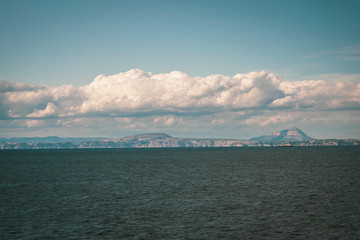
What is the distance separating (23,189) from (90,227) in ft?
161

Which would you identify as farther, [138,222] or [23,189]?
[23,189]

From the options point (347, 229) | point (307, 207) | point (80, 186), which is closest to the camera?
point (347, 229)

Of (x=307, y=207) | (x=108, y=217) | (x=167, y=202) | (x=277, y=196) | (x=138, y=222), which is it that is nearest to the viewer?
(x=138, y=222)

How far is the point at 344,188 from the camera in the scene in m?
84.1

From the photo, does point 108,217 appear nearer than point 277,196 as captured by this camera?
Yes

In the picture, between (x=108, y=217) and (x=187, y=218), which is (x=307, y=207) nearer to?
(x=187, y=218)

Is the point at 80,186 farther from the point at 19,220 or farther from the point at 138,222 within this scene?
the point at 138,222

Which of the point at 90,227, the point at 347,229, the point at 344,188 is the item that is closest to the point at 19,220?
the point at 90,227

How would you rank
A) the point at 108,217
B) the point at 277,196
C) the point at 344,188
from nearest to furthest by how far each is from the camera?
the point at 108,217, the point at 277,196, the point at 344,188

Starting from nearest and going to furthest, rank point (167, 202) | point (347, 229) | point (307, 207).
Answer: point (347, 229)
point (307, 207)
point (167, 202)

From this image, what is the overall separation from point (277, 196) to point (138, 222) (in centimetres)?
3608

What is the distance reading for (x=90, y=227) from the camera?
47906mm

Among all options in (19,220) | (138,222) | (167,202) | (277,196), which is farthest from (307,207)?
(19,220)

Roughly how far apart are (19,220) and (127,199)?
920 inches
